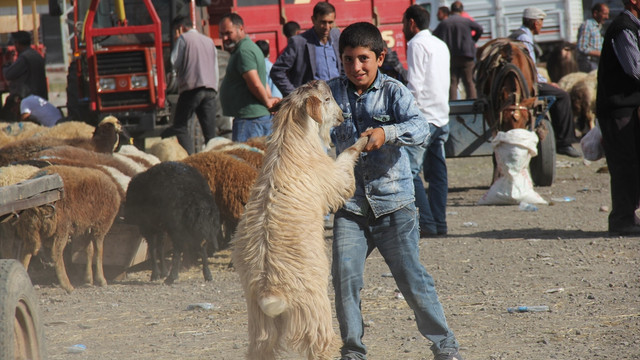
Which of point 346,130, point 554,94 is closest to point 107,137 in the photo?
→ point 346,130

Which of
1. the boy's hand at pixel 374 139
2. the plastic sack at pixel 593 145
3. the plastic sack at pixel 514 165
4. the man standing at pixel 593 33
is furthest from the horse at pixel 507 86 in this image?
the man standing at pixel 593 33

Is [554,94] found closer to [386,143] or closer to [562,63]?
[562,63]

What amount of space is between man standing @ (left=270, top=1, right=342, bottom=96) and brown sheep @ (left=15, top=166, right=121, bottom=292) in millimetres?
2133

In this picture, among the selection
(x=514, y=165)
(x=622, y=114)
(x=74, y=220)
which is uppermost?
(x=622, y=114)

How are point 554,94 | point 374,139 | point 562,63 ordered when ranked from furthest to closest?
1. point 562,63
2. point 554,94
3. point 374,139

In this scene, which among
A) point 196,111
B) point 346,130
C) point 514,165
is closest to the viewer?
point 346,130

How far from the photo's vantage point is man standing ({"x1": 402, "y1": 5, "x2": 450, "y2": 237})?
26.4 ft

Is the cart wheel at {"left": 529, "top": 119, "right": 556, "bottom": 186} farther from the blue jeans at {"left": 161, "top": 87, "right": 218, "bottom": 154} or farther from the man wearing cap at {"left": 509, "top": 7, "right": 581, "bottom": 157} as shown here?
the blue jeans at {"left": 161, "top": 87, "right": 218, "bottom": 154}

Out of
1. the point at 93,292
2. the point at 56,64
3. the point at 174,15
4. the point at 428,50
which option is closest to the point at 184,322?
the point at 93,292

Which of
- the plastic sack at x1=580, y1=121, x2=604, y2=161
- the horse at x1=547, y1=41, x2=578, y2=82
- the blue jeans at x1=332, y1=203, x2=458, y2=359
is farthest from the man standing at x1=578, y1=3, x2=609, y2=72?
the blue jeans at x1=332, y1=203, x2=458, y2=359

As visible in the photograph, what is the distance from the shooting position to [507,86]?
10523 mm

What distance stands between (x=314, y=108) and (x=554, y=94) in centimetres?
935

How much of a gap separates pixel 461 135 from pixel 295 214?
8213 millimetres

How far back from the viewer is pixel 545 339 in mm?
4824
